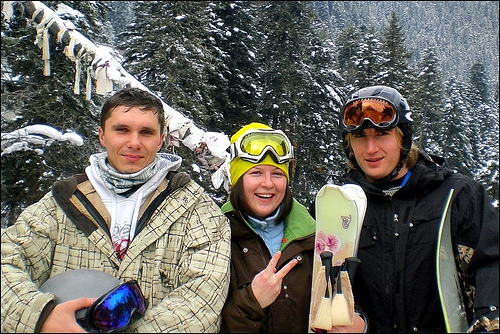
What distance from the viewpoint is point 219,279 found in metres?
2.54

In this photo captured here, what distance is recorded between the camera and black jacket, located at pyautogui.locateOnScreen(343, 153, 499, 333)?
2.63m

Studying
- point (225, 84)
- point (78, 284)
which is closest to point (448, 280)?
point (78, 284)

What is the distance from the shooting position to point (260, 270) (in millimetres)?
3006

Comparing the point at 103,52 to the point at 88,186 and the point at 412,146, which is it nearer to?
the point at 88,186

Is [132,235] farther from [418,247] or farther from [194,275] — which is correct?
[418,247]

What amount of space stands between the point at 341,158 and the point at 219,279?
26.7 meters

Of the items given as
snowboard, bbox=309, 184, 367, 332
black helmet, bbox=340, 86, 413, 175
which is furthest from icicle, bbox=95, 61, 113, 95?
snowboard, bbox=309, 184, 367, 332

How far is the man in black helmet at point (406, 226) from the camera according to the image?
103 inches

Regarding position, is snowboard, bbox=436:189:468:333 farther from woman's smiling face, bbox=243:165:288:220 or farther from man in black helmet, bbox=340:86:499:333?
woman's smiling face, bbox=243:165:288:220

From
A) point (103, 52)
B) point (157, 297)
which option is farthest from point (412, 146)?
point (103, 52)

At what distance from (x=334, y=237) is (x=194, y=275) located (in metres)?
1.11

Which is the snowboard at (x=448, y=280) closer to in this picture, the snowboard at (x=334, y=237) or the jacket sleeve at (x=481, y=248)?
the jacket sleeve at (x=481, y=248)

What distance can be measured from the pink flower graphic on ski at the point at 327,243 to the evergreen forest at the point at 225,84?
559 cm

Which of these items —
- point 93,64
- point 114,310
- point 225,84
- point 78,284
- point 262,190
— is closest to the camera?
point 114,310
